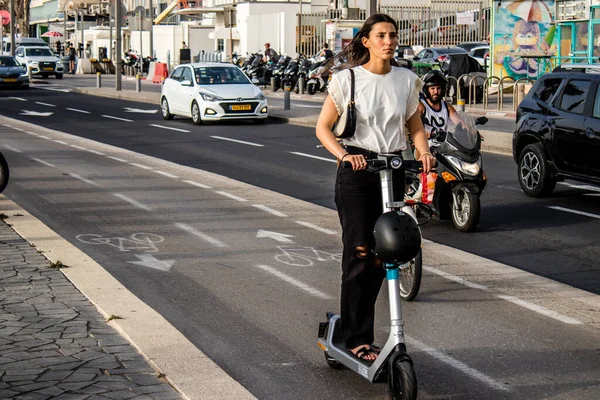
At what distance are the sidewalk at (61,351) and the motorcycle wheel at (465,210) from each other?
15.0 ft

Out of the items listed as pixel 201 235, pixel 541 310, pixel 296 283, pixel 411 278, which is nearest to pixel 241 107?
pixel 201 235

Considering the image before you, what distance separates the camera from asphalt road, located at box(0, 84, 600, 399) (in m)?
6.30

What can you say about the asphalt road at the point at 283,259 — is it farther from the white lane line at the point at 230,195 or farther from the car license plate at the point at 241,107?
the car license plate at the point at 241,107

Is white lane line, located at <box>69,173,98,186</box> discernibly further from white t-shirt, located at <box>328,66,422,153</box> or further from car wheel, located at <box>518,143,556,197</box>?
white t-shirt, located at <box>328,66,422,153</box>

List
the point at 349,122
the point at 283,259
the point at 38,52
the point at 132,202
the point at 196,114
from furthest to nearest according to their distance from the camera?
1. the point at 38,52
2. the point at 196,114
3. the point at 132,202
4. the point at 283,259
5. the point at 349,122

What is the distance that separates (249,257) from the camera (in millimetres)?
9836

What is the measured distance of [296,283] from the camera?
875cm

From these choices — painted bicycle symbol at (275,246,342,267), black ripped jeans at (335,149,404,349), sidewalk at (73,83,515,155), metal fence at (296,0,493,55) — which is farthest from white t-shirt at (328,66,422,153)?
metal fence at (296,0,493,55)

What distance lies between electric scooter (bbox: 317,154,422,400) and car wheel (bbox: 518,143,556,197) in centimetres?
893

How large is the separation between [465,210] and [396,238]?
6445 millimetres

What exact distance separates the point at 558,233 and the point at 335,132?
20.4ft

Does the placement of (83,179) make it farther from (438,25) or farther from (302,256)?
(438,25)

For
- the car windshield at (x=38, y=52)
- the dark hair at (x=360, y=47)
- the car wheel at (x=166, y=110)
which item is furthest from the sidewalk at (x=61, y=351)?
the car windshield at (x=38, y=52)

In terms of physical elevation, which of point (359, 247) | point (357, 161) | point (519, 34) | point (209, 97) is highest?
point (519, 34)
